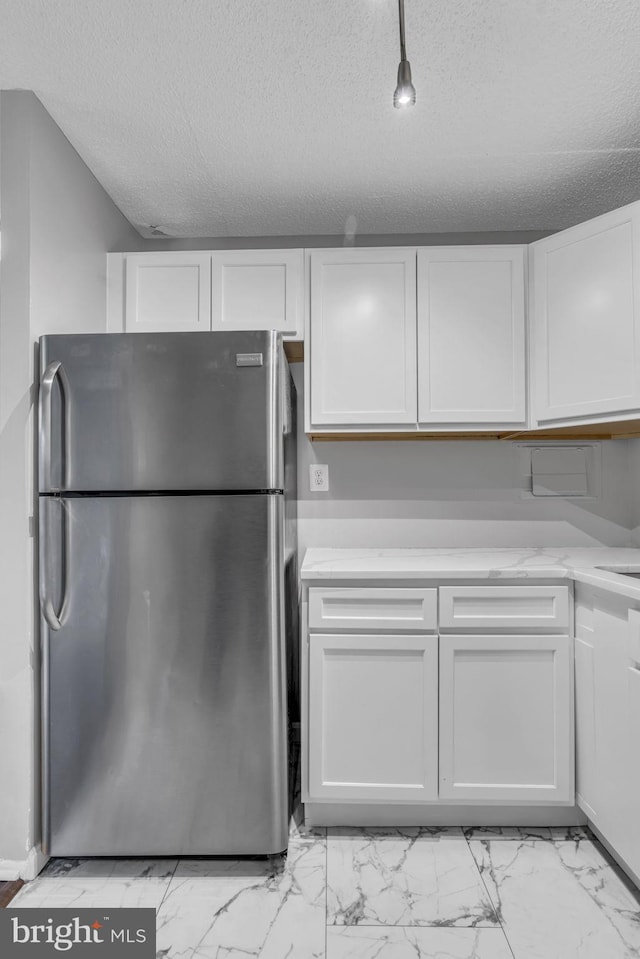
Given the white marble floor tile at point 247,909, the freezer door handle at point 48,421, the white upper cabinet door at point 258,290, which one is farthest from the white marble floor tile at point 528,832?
the white upper cabinet door at point 258,290

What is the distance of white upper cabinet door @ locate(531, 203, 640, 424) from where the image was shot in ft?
6.16

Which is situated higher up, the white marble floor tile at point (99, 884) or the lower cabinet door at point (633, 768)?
the lower cabinet door at point (633, 768)

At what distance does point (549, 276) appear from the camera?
6.89 feet

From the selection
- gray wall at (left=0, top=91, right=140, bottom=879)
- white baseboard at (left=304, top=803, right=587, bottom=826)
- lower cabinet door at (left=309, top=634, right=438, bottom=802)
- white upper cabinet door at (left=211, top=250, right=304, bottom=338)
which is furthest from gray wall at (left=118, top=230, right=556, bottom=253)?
white baseboard at (left=304, top=803, right=587, bottom=826)

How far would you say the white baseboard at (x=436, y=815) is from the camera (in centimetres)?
185

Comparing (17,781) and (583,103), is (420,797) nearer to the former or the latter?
(17,781)

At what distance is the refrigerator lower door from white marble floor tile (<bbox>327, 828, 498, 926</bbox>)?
0.78 feet

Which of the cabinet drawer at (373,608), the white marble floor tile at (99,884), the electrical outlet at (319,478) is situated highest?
the electrical outlet at (319,478)

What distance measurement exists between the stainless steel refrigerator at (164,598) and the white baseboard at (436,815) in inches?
11.1

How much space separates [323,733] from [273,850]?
36cm

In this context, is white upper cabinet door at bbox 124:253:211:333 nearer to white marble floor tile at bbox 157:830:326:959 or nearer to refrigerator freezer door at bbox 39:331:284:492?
refrigerator freezer door at bbox 39:331:284:492
